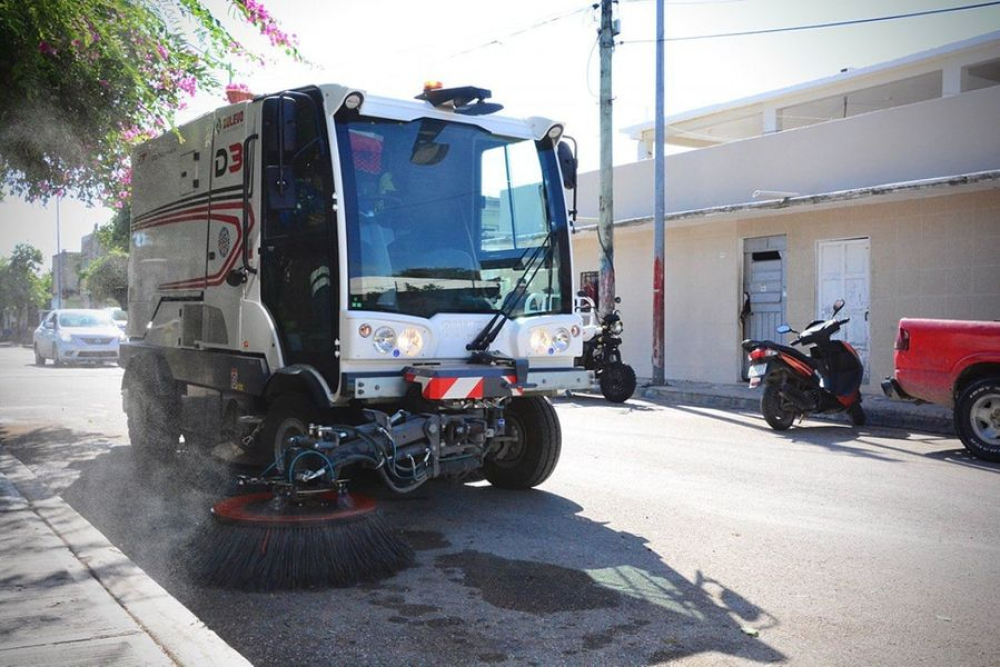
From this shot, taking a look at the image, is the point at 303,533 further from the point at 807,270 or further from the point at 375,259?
the point at 807,270

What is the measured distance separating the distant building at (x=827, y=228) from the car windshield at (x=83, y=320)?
13.5 metres

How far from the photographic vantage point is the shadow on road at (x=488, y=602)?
3984mm

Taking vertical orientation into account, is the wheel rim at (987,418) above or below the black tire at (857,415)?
above

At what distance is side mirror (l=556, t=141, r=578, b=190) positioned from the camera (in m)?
7.17

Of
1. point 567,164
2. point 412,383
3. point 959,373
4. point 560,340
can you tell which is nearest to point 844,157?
point 959,373

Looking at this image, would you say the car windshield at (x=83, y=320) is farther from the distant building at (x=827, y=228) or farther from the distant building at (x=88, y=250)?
the distant building at (x=88, y=250)

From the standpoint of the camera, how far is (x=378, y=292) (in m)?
6.05

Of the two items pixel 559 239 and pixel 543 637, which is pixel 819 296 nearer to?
pixel 559 239

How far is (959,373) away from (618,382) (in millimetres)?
6230

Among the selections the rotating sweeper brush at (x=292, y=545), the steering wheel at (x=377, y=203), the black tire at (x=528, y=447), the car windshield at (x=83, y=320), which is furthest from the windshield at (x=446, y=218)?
the car windshield at (x=83, y=320)

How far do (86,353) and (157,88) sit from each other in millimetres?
16776

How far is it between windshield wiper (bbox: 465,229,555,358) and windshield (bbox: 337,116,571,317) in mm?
15

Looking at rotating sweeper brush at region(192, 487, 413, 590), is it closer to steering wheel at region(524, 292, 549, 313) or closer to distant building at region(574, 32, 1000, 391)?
steering wheel at region(524, 292, 549, 313)

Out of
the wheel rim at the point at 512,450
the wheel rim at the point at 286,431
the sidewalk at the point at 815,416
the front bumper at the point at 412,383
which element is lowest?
the sidewalk at the point at 815,416
